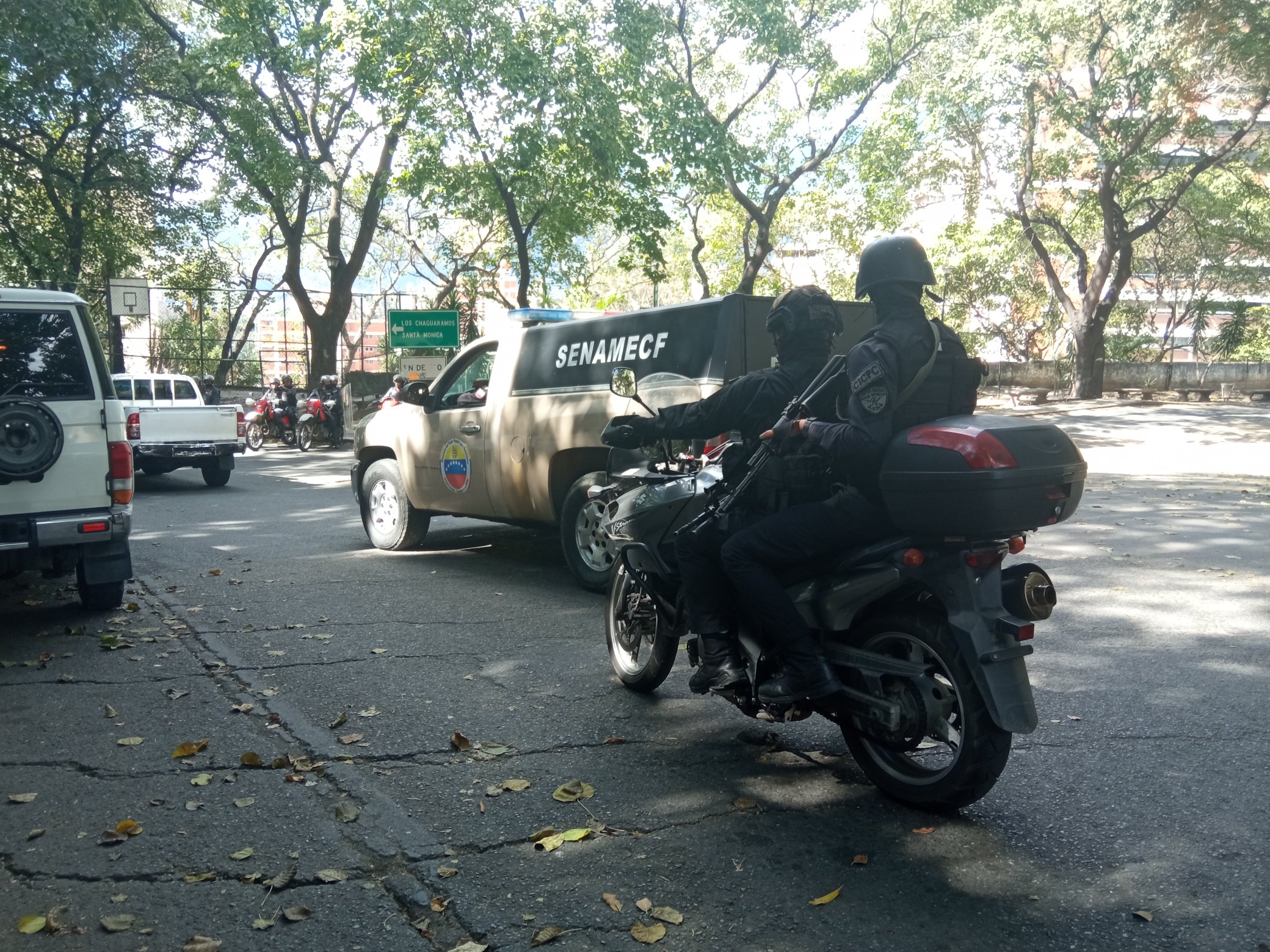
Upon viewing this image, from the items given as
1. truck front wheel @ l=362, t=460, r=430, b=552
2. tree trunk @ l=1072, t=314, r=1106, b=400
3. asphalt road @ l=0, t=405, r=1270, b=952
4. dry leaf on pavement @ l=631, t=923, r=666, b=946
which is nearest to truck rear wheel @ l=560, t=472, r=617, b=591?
asphalt road @ l=0, t=405, r=1270, b=952

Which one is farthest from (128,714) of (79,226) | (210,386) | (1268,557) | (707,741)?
(210,386)

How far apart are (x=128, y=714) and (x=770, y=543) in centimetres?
309

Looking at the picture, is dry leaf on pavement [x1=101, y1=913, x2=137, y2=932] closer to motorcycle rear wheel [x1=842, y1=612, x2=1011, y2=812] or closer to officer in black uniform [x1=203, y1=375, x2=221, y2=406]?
motorcycle rear wheel [x1=842, y1=612, x2=1011, y2=812]

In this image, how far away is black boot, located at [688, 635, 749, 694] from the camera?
4363mm

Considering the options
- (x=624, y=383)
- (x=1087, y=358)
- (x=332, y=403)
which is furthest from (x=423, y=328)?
(x=624, y=383)

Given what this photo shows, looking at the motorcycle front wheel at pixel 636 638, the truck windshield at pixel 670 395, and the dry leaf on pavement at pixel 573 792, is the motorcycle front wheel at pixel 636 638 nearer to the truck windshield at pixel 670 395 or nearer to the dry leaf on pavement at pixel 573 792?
the dry leaf on pavement at pixel 573 792

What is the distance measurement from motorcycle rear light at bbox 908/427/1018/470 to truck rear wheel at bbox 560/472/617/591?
438 cm

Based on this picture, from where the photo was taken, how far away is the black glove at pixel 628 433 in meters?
4.82

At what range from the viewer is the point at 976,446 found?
139 inches

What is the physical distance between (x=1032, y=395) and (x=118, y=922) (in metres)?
31.2

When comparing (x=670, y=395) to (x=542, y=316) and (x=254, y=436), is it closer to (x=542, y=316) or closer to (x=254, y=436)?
(x=542, y=316)

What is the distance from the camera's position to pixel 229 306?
30.6 meters

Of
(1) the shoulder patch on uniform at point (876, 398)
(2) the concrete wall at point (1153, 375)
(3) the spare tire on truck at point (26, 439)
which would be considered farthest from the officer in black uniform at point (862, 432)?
(2) the concrete wall at point (1153, 375)

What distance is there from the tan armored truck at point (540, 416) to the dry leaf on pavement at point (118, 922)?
14.2ft
